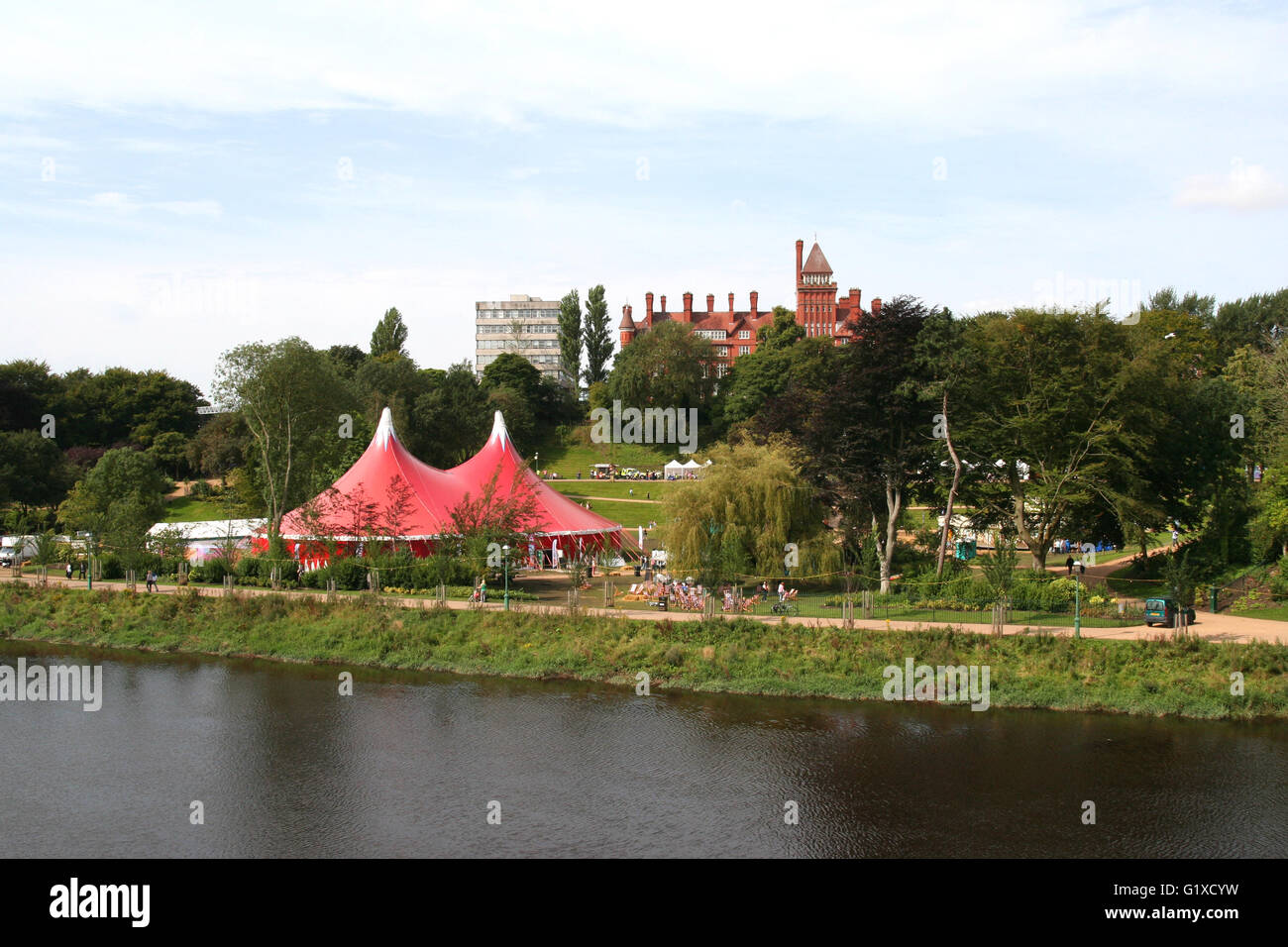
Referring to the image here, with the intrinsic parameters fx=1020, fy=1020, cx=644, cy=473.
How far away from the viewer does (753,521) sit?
3319 cm

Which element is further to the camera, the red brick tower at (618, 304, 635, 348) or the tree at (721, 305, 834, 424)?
the red brick tower at (618, 304, 635, 348)

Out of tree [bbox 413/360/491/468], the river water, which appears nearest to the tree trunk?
the river water

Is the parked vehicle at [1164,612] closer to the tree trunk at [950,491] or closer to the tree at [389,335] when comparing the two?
the tree trunk at [950,491]

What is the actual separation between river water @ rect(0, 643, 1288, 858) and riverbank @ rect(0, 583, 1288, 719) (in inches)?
33.2

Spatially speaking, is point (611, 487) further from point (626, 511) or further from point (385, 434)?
point (385, 434)

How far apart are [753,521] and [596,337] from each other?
71264 millimetres

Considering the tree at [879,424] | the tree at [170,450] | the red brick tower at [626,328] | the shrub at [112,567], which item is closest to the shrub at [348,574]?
the shrub at [112,567]

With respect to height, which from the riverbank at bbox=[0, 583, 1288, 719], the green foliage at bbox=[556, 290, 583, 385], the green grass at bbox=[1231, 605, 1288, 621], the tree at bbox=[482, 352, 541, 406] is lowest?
the riverbank at bbox=[0, 583, 1288, 719]

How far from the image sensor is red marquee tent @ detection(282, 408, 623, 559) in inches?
1431

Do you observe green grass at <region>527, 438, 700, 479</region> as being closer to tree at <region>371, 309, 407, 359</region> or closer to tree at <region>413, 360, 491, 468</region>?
tree at <region>413, 360, 491, 468</region>

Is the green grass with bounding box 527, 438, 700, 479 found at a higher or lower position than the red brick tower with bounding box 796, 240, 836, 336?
lower

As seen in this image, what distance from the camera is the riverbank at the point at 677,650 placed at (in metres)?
23.3

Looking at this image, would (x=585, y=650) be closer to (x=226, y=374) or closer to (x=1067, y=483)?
(x=1067, y=483)

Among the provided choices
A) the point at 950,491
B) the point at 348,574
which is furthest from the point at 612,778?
the point at 950,491
